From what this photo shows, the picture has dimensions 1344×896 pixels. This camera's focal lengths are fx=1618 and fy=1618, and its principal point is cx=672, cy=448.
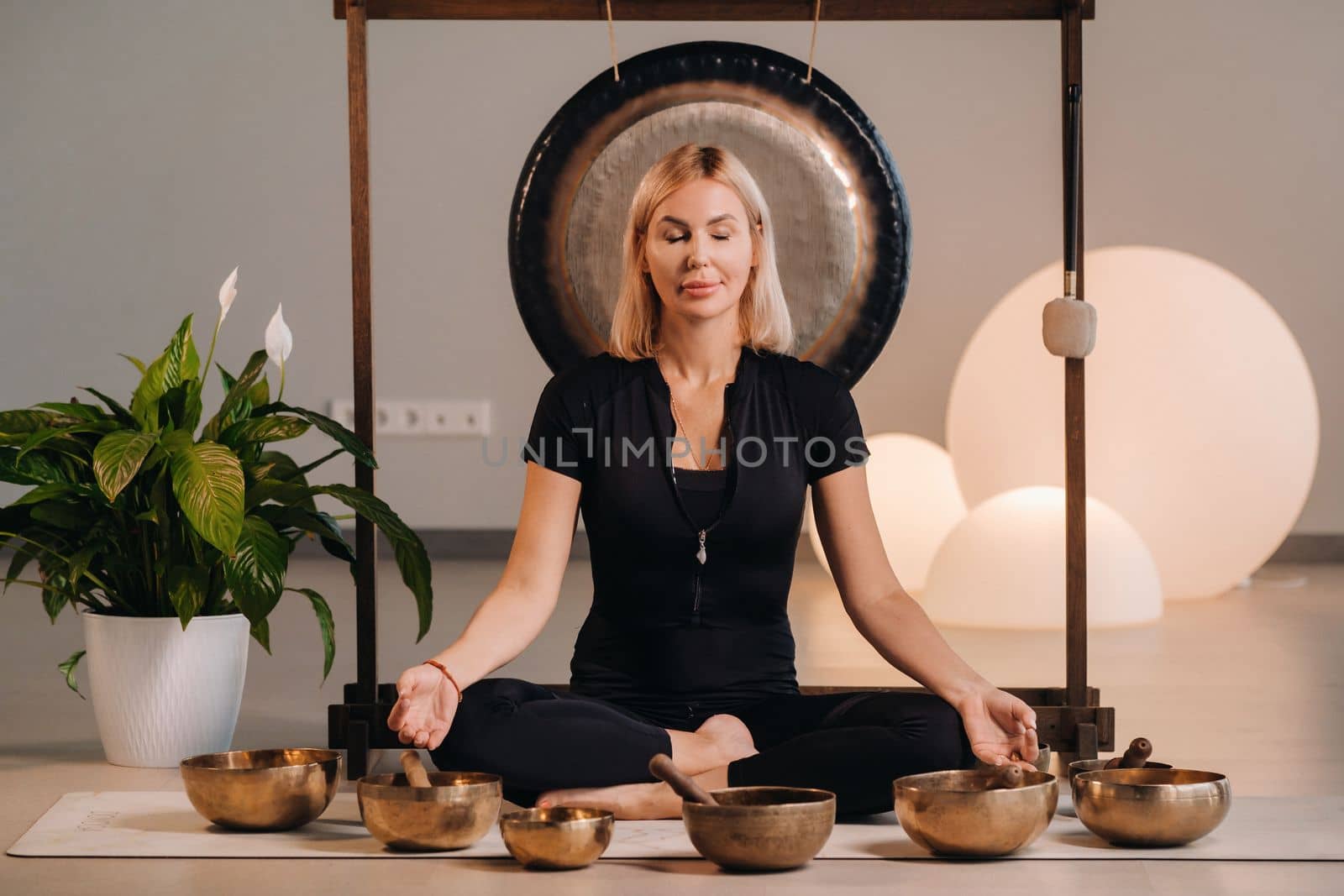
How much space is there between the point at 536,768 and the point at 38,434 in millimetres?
779

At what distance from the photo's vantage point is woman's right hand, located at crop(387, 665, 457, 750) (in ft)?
5.01

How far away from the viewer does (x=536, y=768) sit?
63.8 inches

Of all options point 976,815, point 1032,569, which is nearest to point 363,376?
point 976,815

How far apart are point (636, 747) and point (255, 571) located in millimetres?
587

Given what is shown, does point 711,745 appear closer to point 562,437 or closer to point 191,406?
point 562,437

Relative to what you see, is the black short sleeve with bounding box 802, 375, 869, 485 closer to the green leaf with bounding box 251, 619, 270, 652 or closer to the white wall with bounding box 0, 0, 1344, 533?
the green leaf with bounding box 251, 619, 270, 652

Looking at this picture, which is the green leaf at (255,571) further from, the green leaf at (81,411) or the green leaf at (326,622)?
the green leaf at (81,411)

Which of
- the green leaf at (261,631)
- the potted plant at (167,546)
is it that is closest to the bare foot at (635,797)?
the potted plant at (167,546)

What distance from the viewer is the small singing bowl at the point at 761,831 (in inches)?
56.2

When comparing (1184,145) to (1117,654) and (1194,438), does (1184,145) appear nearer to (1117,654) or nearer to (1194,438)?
(1194,438)

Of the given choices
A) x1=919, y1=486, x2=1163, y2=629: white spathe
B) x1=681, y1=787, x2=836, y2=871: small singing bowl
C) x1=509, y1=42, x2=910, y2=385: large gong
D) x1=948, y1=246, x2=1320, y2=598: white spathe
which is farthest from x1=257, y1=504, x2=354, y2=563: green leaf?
x1=948, y1=246, x2=1320, y2=598: white spathe

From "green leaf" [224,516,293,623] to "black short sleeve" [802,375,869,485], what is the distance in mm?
659

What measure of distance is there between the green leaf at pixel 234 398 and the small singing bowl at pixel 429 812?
704 mm

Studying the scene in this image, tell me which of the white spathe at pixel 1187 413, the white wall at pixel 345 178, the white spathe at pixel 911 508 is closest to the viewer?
the white spathe at pixel 1187 413
